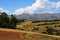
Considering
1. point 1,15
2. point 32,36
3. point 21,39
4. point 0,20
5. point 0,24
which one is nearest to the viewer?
point 21,39

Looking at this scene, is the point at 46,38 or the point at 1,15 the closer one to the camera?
the point at 46,38

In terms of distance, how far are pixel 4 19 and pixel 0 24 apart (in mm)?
4026

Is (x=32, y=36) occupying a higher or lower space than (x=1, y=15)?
lower

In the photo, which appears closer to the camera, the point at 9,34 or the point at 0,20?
the point at 9,34

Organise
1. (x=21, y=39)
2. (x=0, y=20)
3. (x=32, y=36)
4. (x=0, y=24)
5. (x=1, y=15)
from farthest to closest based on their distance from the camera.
→ (x=1, y=15) → (x=0, y=20) → (x=0, y=24) → (x=32, y=36) → (x=21, y=39)

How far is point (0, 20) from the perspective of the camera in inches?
1752

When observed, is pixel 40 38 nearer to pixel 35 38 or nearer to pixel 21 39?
pixel 35 38

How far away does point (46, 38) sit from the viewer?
23.7 m

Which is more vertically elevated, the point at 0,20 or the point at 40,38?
the point at 0,20

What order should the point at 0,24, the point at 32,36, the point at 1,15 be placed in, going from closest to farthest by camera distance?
the point at 32,36 < the point at 0,24 < the point at 1,15

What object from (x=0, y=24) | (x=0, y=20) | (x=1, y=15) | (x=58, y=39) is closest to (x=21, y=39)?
(x=58, y=39)

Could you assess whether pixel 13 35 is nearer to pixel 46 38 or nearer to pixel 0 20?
pixel 46 38

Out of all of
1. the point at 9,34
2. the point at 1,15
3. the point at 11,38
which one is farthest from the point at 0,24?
the point at 11,38

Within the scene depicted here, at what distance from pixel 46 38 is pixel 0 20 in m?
22.9
